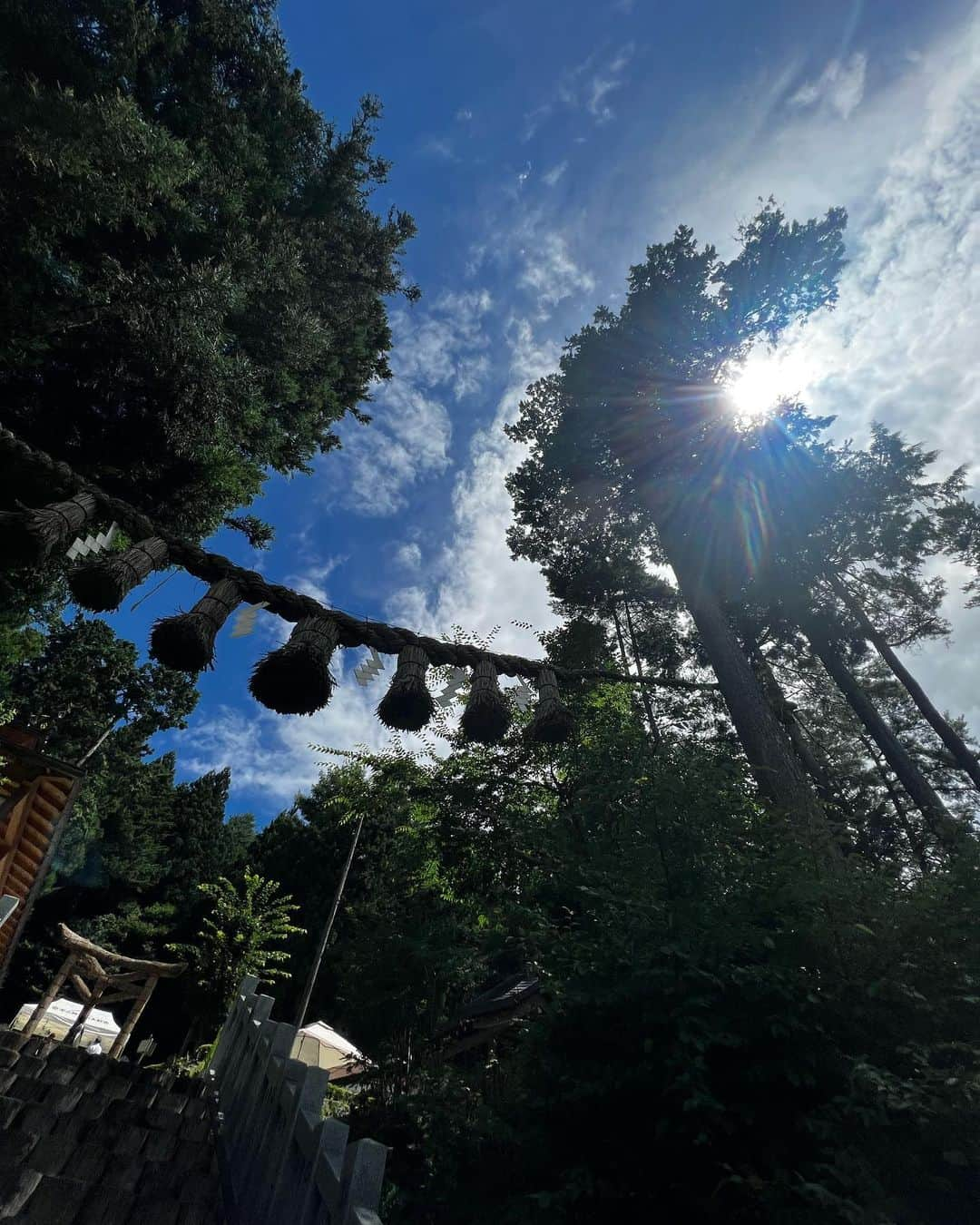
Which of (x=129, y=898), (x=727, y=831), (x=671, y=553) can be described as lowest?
(x=727, y=831)

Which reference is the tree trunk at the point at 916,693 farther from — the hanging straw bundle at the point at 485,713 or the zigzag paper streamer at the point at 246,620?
the zigzag paper streamer at the point at 246,620

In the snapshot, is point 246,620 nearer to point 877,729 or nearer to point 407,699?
point 407,699

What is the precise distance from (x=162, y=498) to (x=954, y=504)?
1724 centimetres

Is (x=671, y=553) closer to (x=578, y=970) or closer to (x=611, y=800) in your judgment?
(x=611, y=800)

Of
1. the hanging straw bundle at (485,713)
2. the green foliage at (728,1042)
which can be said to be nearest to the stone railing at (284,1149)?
the green foliage at (728,1042)

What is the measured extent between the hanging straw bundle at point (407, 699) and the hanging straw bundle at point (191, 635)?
1112mm

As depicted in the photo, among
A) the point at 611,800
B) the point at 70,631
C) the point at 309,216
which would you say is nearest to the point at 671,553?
the point at 611,800

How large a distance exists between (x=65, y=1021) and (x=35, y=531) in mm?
19485

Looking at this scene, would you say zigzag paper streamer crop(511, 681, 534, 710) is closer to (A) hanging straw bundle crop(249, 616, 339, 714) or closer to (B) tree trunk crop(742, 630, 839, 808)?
(A) hanging straw bundle crop(249, 616, 339, 714)

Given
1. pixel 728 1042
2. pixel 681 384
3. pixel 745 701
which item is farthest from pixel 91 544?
pixel 681 384

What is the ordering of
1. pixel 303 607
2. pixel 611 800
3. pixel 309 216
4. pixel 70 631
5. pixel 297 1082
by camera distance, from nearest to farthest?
pixel 297 1082
pixel 303 607
pixel 611 800
pixel 309 216
pixel 70 631

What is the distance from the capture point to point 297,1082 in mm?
2705

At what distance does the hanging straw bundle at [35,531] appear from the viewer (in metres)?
2.86

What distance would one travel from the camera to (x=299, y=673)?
331cm
